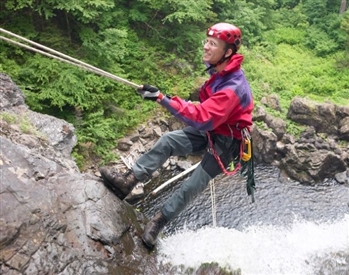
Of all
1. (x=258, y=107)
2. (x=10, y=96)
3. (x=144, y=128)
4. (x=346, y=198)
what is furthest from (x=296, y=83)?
(x=10, y=96)

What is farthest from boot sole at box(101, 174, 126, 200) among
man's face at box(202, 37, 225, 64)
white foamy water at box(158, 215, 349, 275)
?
man's face at box(202, 37, 225, 64)

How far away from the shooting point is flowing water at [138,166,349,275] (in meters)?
5.04

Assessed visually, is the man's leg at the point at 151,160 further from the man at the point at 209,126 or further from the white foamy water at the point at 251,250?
the white foamy water at the point at 251,250

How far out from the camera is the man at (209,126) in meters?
3.95

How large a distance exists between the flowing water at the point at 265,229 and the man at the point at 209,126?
82 centimetres

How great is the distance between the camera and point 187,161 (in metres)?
9.62

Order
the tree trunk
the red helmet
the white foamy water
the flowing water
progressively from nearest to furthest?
the red helmet, the white foamy water, the flowing water, the tree trunk

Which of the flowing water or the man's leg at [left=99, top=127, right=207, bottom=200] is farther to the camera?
the flowing water

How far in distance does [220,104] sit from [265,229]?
13.4ft

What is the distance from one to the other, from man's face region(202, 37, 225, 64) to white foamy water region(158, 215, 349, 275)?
2.42 m

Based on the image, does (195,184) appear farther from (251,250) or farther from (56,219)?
(56,219)

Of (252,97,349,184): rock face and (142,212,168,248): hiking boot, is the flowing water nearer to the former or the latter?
(142,212,168,248): hiking boot

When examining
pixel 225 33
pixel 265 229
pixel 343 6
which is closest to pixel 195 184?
pixel 225 33

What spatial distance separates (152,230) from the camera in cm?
463
